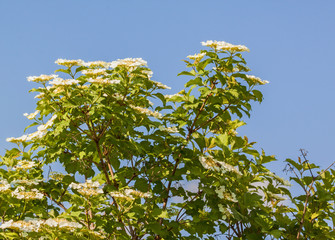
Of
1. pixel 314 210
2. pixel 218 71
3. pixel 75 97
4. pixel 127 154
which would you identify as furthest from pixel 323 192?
pixel 75 97

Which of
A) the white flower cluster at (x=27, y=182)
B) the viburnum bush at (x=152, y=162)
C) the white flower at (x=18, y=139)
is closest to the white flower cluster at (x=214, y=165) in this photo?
the viburnum bush at (x=152, y=162)

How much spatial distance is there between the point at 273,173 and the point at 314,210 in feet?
1.72

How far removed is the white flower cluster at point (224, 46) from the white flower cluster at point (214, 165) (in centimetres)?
108

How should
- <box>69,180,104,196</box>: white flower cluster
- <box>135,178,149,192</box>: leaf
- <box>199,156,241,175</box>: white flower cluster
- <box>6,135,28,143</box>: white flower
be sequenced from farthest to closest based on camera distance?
<box>6,135,28,143</box>: white flower → <box>135,178,149,192</box>: leaf → <box>199,156,241,175</box>: white flower cluster → <box>69,180,104,196</box>: white flower cluster

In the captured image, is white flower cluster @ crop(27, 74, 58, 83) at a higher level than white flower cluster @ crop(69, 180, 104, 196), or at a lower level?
higher

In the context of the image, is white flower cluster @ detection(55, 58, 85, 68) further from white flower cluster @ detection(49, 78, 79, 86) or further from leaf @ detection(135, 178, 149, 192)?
leaf @ detection(135, 178, 149, 192)

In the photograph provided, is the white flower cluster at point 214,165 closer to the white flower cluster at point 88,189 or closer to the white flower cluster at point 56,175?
the white flower cluster at point 88,189

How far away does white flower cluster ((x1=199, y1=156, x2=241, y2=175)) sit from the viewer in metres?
4.05

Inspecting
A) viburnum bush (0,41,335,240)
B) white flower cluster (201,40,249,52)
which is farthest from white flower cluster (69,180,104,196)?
white flower cluster (201,40,249,52)

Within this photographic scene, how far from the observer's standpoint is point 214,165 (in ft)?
13.7

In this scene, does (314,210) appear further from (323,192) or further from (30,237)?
(30,237)

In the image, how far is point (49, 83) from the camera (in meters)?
4.05

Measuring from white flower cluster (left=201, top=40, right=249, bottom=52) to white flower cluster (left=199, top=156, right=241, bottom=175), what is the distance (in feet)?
3.54

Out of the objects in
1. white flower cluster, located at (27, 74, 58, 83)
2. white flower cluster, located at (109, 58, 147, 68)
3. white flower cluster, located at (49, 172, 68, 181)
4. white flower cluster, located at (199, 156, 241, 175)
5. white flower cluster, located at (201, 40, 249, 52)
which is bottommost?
white flower cluster, located at (199, 156, 241, 175)
